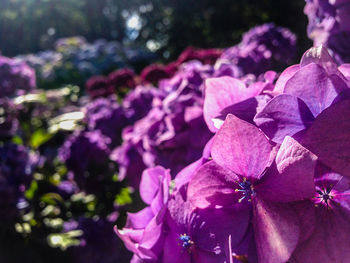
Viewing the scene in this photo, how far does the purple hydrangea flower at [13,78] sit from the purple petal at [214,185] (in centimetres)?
141

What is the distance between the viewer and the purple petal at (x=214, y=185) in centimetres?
43

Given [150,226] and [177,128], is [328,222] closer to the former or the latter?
[150,226]

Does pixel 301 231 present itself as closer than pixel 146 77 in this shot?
Yes

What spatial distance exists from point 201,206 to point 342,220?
0.46 feet

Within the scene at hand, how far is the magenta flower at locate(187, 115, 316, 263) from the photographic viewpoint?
1.21 feet

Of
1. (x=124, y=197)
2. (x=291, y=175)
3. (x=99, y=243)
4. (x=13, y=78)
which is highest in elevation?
(x=291, y=175)

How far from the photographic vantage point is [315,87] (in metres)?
0.42

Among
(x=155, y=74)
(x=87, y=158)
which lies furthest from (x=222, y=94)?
(x=155, y=74)

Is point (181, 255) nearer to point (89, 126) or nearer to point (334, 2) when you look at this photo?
point (334, 2)

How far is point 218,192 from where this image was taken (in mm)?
431

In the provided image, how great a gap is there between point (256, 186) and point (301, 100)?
0.10m

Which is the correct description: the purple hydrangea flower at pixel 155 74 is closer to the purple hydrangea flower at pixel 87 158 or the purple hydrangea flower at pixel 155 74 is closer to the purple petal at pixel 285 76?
the purple hydrangea flower at pixel 87 158

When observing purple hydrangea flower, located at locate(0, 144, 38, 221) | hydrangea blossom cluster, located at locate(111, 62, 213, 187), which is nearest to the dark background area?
purple hydrangea flower, located at locate(0, 144, 38, 221)

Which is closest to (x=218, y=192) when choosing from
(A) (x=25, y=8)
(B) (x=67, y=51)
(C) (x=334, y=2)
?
(C) (x=334, y=2)
